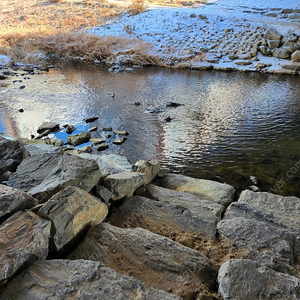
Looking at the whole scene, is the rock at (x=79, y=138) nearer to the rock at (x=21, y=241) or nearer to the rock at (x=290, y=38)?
the rock at (x=21, y=241)

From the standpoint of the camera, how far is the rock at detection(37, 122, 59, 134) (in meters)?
6.86

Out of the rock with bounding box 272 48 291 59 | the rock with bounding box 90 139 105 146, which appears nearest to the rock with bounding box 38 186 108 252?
the rock with bounding box 90 139 105 146

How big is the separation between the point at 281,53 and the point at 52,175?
17073 mm

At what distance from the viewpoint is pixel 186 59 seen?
16.7 m

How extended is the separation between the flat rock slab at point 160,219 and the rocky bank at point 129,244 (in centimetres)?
1

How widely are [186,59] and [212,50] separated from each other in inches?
83.6

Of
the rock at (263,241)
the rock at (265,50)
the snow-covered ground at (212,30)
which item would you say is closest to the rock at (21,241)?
the rock at (263,241)

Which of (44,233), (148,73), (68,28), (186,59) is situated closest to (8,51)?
(68,28)

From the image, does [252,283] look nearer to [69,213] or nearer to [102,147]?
[69,213]

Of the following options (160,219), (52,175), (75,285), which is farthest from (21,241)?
(160,219)

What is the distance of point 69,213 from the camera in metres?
2.29

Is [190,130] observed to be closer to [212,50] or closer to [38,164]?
[38,164]

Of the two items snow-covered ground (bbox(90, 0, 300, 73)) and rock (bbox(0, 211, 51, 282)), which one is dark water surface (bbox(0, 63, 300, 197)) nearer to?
rock (bbox(0, 211, 51, 282))

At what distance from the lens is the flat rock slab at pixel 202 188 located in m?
3.98
